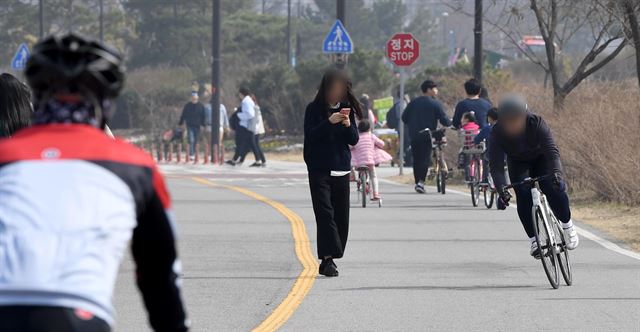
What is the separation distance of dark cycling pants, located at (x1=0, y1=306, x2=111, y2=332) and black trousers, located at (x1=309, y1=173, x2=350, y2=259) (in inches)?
350

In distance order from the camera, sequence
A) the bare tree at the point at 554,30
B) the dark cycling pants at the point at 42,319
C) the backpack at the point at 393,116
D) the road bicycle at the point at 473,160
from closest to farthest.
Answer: the dark cycling pants at the point at 42,319, the road bicycle at the point at 473,160, the bare tree at the point at 554,30, the backpack at the point at 393,116

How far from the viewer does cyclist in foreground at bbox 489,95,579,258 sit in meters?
12.2

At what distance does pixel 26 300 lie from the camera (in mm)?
3686

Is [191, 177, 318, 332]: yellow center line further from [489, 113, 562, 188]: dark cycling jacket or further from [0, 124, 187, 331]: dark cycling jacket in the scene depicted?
[0, 124, 187, 331]: dark cycling jacket

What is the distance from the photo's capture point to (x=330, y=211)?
12680 mm

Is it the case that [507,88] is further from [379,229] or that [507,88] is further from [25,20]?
[25,20]

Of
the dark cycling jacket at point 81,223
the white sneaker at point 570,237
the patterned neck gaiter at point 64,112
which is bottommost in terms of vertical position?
the white sneaker at point 570,237

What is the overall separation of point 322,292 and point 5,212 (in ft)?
26.5

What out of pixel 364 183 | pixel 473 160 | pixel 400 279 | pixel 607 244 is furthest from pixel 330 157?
pixel 473 160

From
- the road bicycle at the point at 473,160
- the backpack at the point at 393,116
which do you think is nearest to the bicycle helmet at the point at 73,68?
the road bicycle at the point at 473,160

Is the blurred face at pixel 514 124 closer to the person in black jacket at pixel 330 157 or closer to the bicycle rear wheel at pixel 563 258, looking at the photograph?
the bicycle rear wheel at pixel 563 258

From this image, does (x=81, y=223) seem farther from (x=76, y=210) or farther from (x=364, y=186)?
(x=364, y=186)

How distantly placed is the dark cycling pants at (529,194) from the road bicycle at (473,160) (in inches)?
340

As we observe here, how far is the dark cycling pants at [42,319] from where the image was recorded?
11.9 feet
